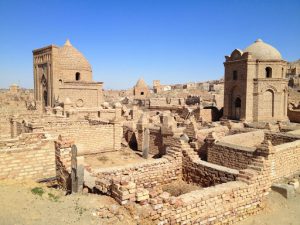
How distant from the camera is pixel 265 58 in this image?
23.0 metres

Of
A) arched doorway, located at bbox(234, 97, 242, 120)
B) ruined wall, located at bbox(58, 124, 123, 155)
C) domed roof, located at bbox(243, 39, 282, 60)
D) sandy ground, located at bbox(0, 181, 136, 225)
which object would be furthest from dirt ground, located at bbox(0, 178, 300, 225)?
domed roof, located at bbox(243, 39, 282, 60)

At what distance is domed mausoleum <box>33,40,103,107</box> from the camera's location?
1038 inches

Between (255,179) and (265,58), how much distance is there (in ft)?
64.0

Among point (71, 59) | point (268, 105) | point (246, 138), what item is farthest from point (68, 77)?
point (246, 138)

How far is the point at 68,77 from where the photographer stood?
27234 millimetres

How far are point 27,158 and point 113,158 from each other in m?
6.55

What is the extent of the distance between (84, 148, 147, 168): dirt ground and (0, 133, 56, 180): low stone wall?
4.71m

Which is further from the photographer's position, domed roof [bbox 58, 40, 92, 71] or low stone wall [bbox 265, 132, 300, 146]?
domed roof [bbox 58, 40, 92, 71]

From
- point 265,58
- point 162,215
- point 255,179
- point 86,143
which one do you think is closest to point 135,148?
point 86,143

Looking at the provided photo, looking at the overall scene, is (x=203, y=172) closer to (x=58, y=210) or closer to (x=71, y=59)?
(x=58, y=210)

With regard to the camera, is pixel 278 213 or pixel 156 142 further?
pixel 156 142

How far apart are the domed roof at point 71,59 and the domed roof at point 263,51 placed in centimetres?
1593

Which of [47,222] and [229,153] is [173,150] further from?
[47,222]

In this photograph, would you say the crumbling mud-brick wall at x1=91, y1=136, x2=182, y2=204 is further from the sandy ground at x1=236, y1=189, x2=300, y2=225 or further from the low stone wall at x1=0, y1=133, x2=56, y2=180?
the sandy ground at x1=236, y1=189, x2=300, y2=225
